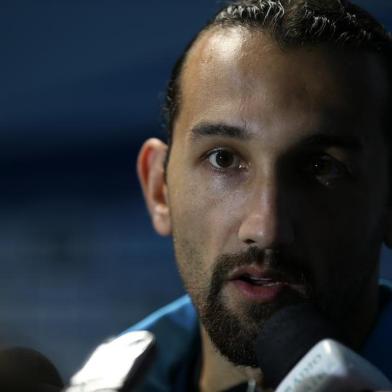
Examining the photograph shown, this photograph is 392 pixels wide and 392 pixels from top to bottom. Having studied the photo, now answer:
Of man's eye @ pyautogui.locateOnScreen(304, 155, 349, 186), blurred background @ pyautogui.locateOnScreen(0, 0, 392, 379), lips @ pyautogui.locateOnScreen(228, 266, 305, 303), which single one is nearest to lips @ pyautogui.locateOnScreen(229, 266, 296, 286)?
lips @ pyautogui.locateOnScreen(228, 266, 305, 303)

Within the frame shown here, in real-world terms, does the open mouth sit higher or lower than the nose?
lower

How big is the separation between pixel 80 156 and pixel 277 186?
2.16 metres

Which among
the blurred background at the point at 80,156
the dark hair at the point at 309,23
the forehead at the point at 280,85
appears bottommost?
the blurred background at the point at 80,156

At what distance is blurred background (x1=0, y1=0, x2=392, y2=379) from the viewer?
8.91 ft

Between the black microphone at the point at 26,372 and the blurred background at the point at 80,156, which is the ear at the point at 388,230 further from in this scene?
the blurred background at the point at 80,156

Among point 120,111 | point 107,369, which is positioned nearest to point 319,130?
point 107,369

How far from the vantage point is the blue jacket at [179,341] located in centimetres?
99

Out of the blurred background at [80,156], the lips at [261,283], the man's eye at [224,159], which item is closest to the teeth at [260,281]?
the lips at [261,283]

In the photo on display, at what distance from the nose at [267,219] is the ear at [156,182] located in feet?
0.78

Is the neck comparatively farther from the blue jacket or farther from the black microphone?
the black microphone

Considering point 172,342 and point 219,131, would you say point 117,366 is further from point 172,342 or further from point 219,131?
point 172,342

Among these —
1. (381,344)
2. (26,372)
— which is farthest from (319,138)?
(26,372)

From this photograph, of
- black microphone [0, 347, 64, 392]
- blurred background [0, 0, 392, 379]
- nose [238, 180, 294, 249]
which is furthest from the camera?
blurred background [0, 0, 392, 379]

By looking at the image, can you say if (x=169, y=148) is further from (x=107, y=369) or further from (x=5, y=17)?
(x=5, y=17)
